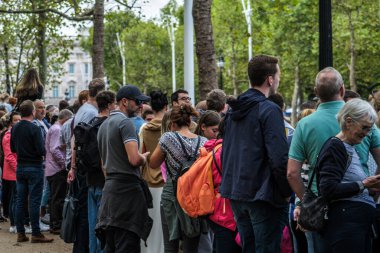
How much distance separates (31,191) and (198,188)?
5.62m

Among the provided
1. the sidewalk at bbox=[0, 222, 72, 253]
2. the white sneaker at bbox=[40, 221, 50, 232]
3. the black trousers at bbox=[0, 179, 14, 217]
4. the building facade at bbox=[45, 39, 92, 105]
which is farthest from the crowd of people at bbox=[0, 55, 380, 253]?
the building facade at bbox=[45, 39, 92, 105]

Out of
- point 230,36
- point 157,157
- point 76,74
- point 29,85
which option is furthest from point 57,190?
point 76,74

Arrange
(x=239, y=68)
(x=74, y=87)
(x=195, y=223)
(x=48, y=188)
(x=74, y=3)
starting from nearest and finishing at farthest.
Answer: (x=195, y=223) < (x=48, y=188) < (x=74, y=3) < (x=239, y=68) < (x=74, y=87)

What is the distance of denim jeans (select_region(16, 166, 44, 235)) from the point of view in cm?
1316

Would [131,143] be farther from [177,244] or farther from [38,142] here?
[38,142]

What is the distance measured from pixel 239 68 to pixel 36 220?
68.7 metres

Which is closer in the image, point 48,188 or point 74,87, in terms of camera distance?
point 48,188

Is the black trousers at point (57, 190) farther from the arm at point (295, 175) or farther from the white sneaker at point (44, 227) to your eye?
the arm at point (295, 175)

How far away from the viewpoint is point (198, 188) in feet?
26.8

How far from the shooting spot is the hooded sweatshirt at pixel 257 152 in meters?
6.77

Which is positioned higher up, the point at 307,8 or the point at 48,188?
the point at 307,8

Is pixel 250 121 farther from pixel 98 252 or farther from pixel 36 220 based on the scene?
pixel 36 220

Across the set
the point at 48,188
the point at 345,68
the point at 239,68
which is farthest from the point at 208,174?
the point at 239,68

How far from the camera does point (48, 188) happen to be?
15.3 m
